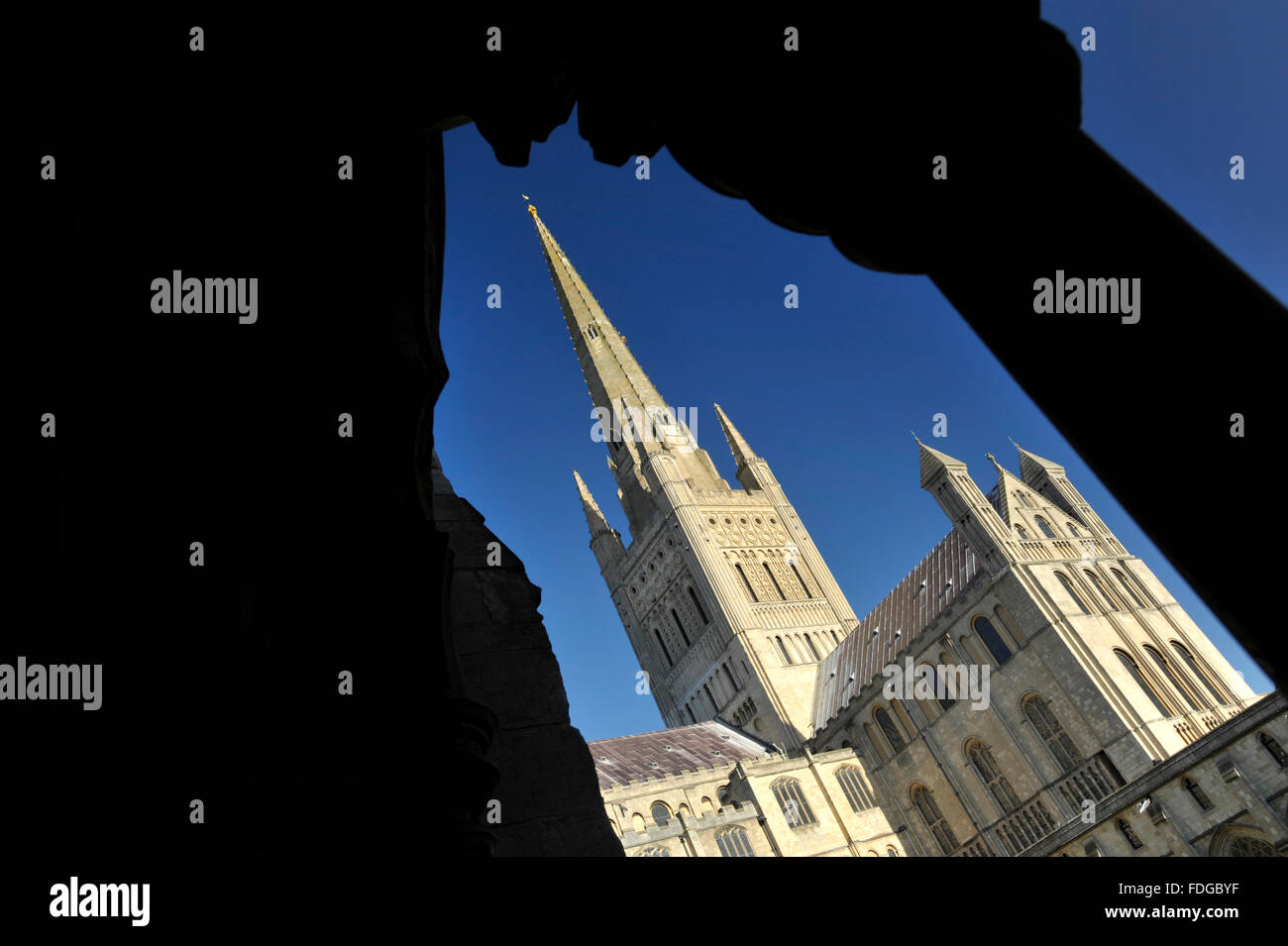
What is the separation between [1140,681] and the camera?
34250 millimetres

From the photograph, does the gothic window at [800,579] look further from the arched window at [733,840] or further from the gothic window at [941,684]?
the arched window at [733,840]

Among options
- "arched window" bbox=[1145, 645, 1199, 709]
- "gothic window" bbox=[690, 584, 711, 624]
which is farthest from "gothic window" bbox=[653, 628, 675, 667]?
"arched window" bbox=[1145, 645, 1199, 709]

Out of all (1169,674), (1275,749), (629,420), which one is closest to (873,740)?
(1169,674)

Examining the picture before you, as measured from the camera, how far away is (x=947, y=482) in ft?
129

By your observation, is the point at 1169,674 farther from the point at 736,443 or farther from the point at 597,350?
the point at 597,350

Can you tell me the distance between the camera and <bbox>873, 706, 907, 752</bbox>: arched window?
42.1 metres

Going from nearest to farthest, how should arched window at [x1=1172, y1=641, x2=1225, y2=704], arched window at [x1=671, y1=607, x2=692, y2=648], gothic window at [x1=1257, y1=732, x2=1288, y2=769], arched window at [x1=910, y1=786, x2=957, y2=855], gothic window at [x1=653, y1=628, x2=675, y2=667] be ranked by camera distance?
1. gothic window at [x1=1257, y1=732, x2=1288, y2=769]
2. arched window at [x1=1172, y1=641, x2=1225, y2=704]
3. arched window at [x1=910, y1=786, x2=957, y2=855]
4. arched window at [x1=671, y1=607, x2=692, y2=648]
5. gothic window at [x1=653, y1=628, x2=675, y2=667]

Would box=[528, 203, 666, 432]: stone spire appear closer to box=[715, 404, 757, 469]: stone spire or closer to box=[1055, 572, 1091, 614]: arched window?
box=[715, 404, 757, 469]: stone spire

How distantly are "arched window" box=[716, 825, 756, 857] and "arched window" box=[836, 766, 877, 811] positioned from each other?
21.9 feet

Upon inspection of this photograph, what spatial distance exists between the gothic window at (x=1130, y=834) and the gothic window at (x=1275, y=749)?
577 cm

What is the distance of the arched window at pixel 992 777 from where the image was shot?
36938 millimetres

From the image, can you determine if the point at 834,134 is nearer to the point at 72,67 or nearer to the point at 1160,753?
the point at 72,67

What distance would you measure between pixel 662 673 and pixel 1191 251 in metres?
59.0

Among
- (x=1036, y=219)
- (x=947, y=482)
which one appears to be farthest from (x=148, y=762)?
(x=947, y=482)
